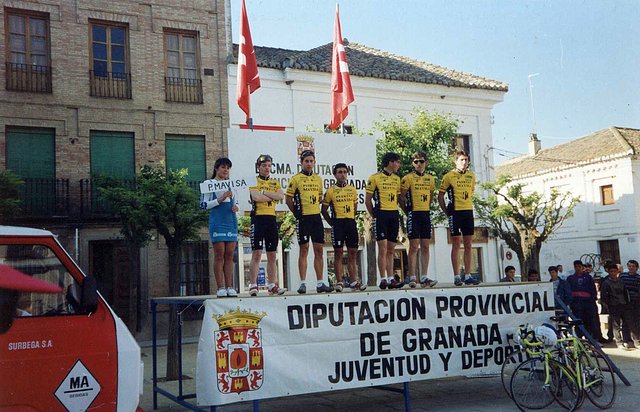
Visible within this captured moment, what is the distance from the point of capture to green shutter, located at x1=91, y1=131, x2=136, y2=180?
64.4 feet

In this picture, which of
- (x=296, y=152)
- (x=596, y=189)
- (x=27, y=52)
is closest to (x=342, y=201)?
(x=296, y=152)

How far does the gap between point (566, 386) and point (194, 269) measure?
1424cm

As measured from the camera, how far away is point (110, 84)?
19.9 m

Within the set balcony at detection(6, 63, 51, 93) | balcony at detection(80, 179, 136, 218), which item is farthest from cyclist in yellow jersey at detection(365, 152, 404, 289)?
balcony at detection(6, 63, 51, 93)

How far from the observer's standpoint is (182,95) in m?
20.9

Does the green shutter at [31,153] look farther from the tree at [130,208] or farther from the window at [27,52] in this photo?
the tree at [130,208]

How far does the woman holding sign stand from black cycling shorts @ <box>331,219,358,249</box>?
5.16 ft

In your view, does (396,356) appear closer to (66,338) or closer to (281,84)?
(66,338)

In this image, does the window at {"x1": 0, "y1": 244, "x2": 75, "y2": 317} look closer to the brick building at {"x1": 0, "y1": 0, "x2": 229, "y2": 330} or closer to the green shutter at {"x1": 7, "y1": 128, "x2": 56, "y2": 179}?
the brick building at {"x1": 0, "y1": 0, "x2": 229, "y2": 330}

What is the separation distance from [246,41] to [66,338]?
8430mm

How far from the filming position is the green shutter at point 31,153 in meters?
18.6

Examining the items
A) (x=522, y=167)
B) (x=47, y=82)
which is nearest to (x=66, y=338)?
(x=47, y=82)

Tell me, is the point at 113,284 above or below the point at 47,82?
below

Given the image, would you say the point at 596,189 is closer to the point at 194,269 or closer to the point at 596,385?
the point at 194,269
